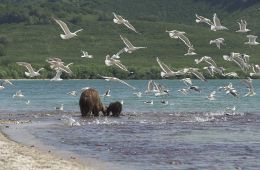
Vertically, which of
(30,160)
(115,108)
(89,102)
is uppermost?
(89,102)

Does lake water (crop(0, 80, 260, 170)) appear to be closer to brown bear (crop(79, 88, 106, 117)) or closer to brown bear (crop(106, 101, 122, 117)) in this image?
brown bear (crop(106, 101, 122, 117))

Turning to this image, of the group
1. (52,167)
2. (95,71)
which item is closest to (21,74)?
(95,71)

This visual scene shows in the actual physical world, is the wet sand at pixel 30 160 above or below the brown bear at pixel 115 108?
below

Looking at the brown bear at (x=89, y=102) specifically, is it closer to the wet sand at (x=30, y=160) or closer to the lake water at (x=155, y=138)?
the lake water at (x=155, y=138)

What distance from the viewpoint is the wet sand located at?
24719 millimetres

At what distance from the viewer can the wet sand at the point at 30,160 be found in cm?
2472

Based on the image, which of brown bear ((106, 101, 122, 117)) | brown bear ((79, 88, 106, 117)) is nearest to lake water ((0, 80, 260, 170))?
brown bear ((106, 101, 122, 117))

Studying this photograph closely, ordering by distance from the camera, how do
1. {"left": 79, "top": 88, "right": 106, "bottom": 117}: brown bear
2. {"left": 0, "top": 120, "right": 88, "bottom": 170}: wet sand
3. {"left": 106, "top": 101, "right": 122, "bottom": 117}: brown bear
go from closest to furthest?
{"left": 0, "top": 120, "right": 88, "bottom": 170}: wet sand, {"left": 79, "top": 88, "right": 106, "bottom": 117}: brown bear, {"left": 106, "top": 101, "right": 122, "bottom": 117}: brown bear

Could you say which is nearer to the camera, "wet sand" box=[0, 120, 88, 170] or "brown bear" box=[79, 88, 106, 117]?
"wet sand" box=[0, 120, 88, 170]

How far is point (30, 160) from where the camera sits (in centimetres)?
2611

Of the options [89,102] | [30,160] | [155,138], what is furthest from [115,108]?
[30,160]

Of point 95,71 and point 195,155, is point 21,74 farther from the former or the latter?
point 195,155

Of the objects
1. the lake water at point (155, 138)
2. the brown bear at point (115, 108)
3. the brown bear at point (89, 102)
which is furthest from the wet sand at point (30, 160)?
the brown bear at point (115, 108)

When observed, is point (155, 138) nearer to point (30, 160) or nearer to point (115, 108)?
point (30, 160)
